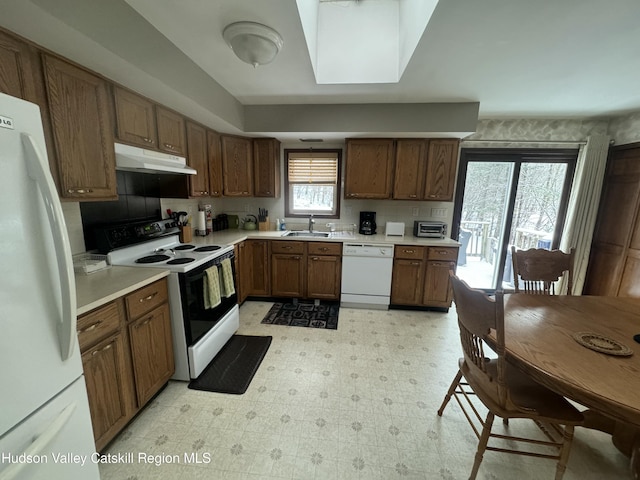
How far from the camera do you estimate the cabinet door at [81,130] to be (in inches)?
52.9

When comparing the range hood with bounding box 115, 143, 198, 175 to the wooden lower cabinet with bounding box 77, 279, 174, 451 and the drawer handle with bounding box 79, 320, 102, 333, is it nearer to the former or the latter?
the wooden lower cabinet with bounding box 77, 279, 174, 451

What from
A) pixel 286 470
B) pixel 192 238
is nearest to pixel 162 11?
pixel 192 238

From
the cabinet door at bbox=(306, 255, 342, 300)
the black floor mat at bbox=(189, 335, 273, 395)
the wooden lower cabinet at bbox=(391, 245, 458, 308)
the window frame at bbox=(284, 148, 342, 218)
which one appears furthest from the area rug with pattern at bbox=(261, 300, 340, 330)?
the window frame at bbox=(284, 148, 342, 218)

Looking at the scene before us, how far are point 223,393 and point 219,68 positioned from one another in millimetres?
2622

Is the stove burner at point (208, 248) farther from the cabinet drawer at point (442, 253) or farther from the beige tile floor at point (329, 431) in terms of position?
the cabinet drawer at point (442, 253)

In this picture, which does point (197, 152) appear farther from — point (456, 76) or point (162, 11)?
point (456, 76)

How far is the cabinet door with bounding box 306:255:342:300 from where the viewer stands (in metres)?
3.21

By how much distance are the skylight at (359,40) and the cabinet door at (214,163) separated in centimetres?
140

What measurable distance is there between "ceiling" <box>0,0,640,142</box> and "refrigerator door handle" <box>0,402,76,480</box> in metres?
1.60

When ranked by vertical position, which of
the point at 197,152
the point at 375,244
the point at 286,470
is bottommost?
the point at 286,470

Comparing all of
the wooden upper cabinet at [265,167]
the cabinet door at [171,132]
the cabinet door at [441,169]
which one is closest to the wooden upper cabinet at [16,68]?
the cabinet door at [171,132]

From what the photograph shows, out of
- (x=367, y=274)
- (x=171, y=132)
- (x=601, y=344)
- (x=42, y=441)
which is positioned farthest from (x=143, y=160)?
(x=601, y=344)

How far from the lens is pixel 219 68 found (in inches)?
82.9

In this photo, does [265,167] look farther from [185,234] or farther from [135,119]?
[135,119]
